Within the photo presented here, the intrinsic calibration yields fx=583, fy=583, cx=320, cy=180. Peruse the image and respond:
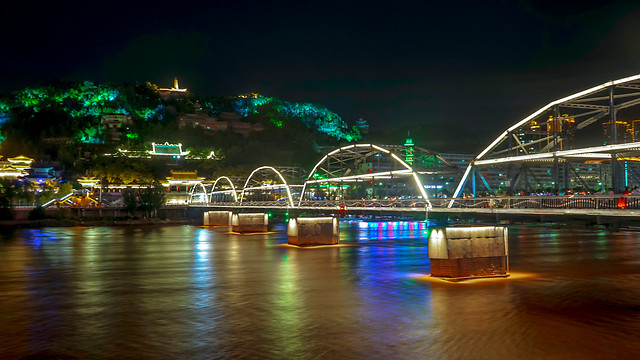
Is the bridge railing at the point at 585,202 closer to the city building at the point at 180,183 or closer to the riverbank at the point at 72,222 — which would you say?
the riverbank at the point at 72,222

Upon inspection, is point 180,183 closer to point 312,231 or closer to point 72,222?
point 72,222

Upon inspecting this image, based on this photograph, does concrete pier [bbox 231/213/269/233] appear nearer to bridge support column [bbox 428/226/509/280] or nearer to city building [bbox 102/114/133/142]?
bridge support column [bbox 428/226/509/280]

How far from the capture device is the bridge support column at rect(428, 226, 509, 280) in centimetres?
1727

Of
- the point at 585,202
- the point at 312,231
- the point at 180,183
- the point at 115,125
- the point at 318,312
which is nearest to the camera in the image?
the point at 318,312

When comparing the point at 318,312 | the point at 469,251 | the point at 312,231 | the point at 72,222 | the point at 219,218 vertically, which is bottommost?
the point at 318,312

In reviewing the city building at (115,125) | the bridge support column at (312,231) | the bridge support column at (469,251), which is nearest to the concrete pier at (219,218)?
the bridge support column at (312,231)

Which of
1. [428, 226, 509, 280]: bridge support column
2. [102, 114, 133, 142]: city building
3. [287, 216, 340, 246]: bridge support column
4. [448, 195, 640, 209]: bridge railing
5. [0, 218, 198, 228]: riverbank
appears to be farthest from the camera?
[102, 114, 133, 142]: city building

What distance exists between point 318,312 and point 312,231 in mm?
20254

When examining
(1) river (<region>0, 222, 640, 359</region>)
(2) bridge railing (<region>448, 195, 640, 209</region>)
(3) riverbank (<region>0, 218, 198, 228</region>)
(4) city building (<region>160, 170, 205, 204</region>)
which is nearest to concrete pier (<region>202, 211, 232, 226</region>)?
(3) riverbank (<region>0, 218, 198, 228</region>)

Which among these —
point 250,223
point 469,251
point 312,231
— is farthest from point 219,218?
point 469,251

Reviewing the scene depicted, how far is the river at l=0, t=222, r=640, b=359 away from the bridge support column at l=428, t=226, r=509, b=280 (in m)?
0.67

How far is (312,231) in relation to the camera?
33500 millimetres

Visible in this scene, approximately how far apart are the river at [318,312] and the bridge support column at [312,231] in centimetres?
867

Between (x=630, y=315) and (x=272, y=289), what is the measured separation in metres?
9.33
